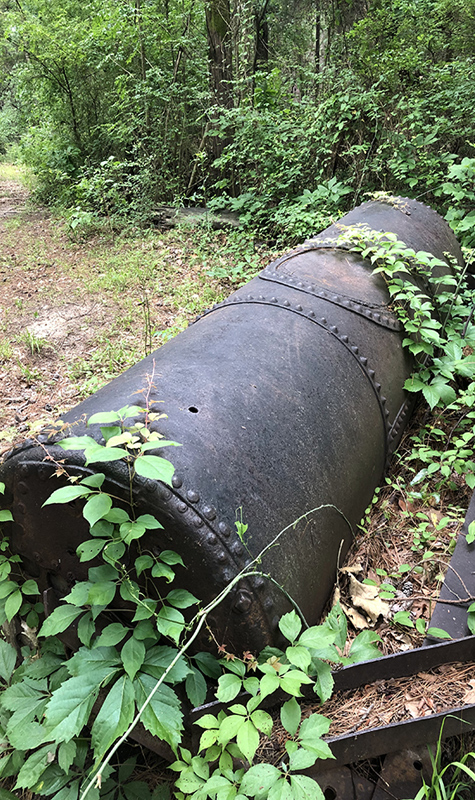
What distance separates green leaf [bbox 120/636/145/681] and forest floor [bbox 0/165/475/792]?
0.64m

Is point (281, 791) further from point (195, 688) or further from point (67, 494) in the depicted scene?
point (67, 494)

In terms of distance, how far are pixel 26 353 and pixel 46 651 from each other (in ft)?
11.2

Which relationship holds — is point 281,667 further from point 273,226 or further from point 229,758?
point 273,226

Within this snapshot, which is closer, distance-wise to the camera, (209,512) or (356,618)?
(209,512)

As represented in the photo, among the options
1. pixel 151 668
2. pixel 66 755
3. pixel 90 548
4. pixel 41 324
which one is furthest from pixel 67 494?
pixel 41 324

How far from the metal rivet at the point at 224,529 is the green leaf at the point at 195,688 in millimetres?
394

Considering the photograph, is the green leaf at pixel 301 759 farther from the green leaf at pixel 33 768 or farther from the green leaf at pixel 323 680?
the green leaf at pixel 33 768

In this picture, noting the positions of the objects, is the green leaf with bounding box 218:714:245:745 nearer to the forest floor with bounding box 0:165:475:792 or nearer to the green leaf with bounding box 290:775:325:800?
the green leaf with bounding box 290:775:325:800

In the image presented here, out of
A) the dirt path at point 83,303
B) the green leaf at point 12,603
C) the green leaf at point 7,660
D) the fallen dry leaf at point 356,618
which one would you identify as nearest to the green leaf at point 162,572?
the green leaf at point 12,603

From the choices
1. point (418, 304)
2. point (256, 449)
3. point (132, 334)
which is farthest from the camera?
point (132, 334)

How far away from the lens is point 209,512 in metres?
1.27

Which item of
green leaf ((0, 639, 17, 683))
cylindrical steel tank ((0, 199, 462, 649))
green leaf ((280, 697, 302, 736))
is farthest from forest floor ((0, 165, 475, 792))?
green leaf ((0, 639, 17, 683))

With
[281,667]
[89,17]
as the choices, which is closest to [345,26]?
[89,17]

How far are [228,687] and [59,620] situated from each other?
0.53 metres
